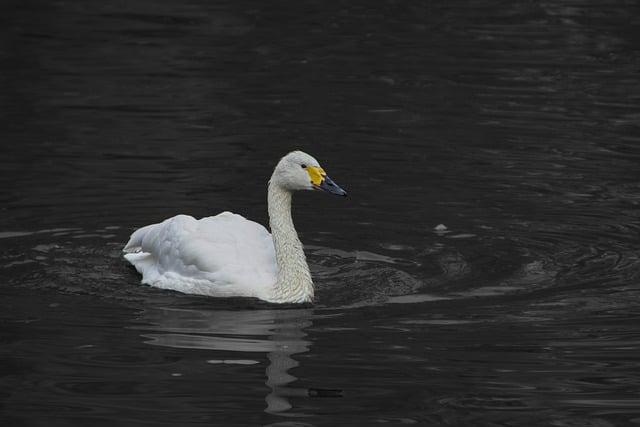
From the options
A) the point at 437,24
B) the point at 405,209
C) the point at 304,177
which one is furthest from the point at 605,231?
the point at 437,24

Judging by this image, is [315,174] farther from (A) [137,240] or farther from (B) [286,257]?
(A) [137,240]

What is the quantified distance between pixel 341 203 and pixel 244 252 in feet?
9.97

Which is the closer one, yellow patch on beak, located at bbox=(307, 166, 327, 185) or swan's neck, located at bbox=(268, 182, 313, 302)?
swan's neck, located at bbox=(268, 182, 313, 302)

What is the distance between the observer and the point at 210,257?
1249 cm

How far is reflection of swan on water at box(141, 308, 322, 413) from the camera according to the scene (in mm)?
10305

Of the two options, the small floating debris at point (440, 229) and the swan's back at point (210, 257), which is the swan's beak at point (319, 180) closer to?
the swan's back at point (210, 257)

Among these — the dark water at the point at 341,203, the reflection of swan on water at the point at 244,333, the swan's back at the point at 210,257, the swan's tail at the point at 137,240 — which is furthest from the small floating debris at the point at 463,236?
the swan's tail at the point at 137,240

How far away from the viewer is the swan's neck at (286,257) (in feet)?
39.7

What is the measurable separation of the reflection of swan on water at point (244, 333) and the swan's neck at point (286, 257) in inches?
8.3

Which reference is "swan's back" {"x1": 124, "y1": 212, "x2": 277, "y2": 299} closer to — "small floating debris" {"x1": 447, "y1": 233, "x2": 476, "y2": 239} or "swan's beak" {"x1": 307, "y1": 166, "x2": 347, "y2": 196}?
"swan's beak" {"x1": 307, "y1": 166, "x2": 347, "y2": 196}

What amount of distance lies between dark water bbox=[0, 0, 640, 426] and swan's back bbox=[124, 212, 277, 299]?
20cm

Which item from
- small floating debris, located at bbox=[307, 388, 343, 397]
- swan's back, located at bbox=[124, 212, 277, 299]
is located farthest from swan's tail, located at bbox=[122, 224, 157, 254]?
small floating debris, located at bbox=[307, 388, 343, 397]

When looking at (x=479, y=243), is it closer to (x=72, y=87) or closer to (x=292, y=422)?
(x=292, y=422)

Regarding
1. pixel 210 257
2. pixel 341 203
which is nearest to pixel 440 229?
pixel 341 203
